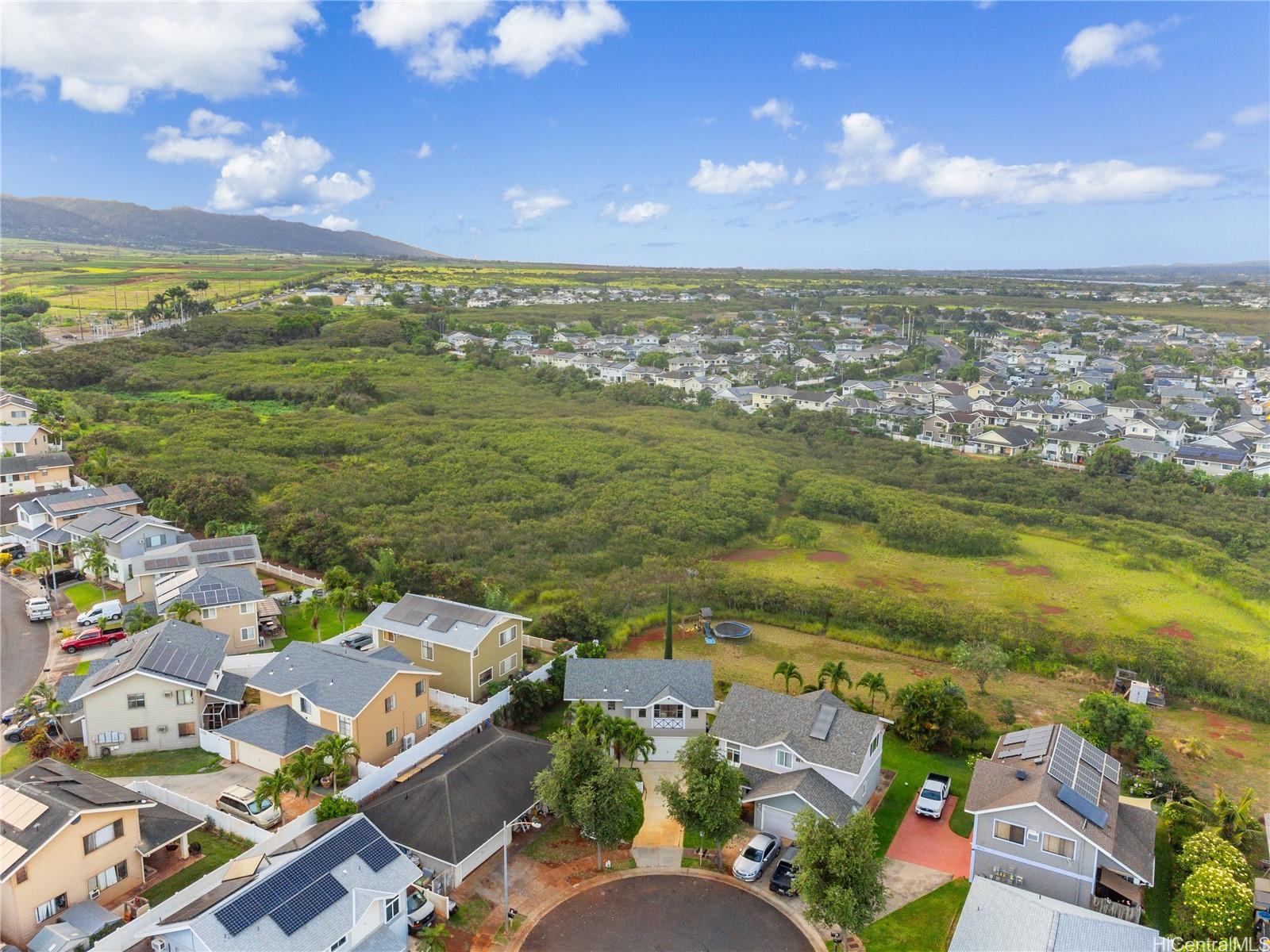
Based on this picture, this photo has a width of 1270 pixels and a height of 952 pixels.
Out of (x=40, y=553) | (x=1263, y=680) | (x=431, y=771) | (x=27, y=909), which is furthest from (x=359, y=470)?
(x=1263, y=680)

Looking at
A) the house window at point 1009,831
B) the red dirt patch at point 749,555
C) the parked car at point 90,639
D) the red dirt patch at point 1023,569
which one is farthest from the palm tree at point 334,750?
the red dirt patch at point 1023,569

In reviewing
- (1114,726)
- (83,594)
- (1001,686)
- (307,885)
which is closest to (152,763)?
(307,885)

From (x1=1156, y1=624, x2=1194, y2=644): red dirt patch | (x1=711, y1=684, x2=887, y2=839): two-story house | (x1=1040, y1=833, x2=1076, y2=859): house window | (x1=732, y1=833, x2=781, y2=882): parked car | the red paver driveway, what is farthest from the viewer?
(x1=1156, y1=624, x2=1194, y2=644): red dirt patch

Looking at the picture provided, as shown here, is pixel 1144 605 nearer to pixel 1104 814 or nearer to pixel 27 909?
pixel 1104 814

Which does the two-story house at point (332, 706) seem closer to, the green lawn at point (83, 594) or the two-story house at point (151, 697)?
the two-story house at point (151, 697)

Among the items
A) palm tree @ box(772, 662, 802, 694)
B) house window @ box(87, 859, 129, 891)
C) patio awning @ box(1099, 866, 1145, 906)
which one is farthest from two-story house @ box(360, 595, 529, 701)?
patio awning @ box(1099, 866, 1145, 906)

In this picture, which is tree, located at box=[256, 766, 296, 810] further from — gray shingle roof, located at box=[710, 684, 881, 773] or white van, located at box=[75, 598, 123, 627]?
white van, located at box=[75, 598, 123, 627]

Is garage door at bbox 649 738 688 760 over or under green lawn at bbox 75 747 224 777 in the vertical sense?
under
